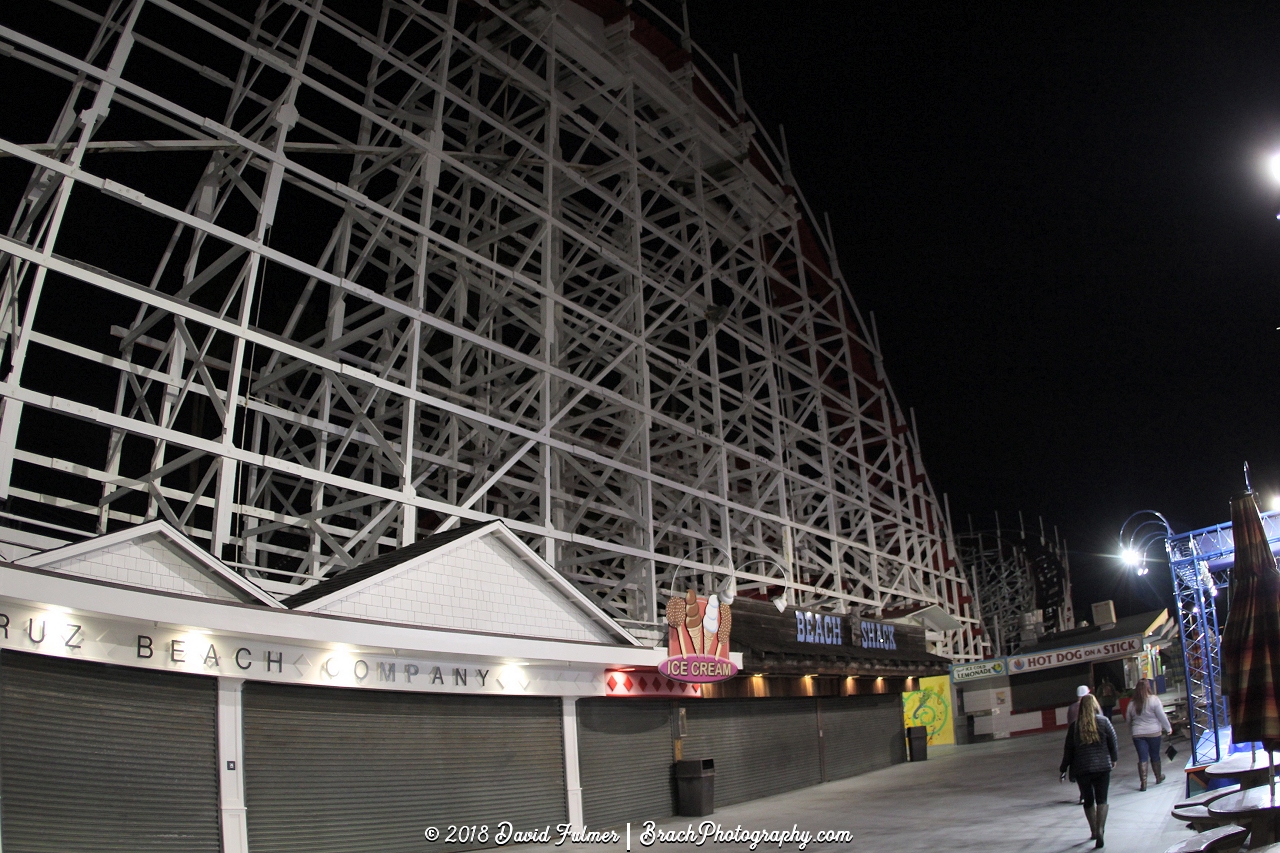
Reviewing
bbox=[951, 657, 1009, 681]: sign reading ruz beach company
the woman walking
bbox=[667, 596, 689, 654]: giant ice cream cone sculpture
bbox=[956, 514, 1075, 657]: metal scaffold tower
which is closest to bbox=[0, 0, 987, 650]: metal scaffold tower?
bbox=[667, 596, 689, 654]: giant ice cream cone sculpture

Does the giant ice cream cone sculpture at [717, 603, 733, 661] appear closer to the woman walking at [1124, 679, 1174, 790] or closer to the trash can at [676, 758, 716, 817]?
the trash can at [676, 758, 716, 817]

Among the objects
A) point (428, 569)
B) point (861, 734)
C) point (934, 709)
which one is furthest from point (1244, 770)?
point (934, 709)

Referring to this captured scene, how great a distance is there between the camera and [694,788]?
1570 centimetres

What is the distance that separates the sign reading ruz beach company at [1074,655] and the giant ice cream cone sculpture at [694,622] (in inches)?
833

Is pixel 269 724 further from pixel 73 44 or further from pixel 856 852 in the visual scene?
pixel 73 44

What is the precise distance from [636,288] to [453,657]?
31.5 feet

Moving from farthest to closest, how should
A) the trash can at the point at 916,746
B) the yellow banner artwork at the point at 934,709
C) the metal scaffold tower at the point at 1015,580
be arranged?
the metal scaffold tower at the point at 1015,580 → the yellow banner artwork at the point at 934,709 → the trash can at the point at 916,746

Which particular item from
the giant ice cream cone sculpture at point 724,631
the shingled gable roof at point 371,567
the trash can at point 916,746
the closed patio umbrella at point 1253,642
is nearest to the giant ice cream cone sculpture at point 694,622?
the giant ice cream cone sculpture at point 724,631

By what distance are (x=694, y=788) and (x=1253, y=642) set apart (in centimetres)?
884

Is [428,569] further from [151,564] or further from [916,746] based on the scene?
[916,746]

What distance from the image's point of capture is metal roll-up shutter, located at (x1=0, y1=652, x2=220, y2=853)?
322 inches

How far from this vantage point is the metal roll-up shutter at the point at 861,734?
22.0m

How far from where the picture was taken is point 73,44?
24.0m

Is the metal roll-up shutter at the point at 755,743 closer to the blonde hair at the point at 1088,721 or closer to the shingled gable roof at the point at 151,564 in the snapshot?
the blonde hair at the point at 1088,721
